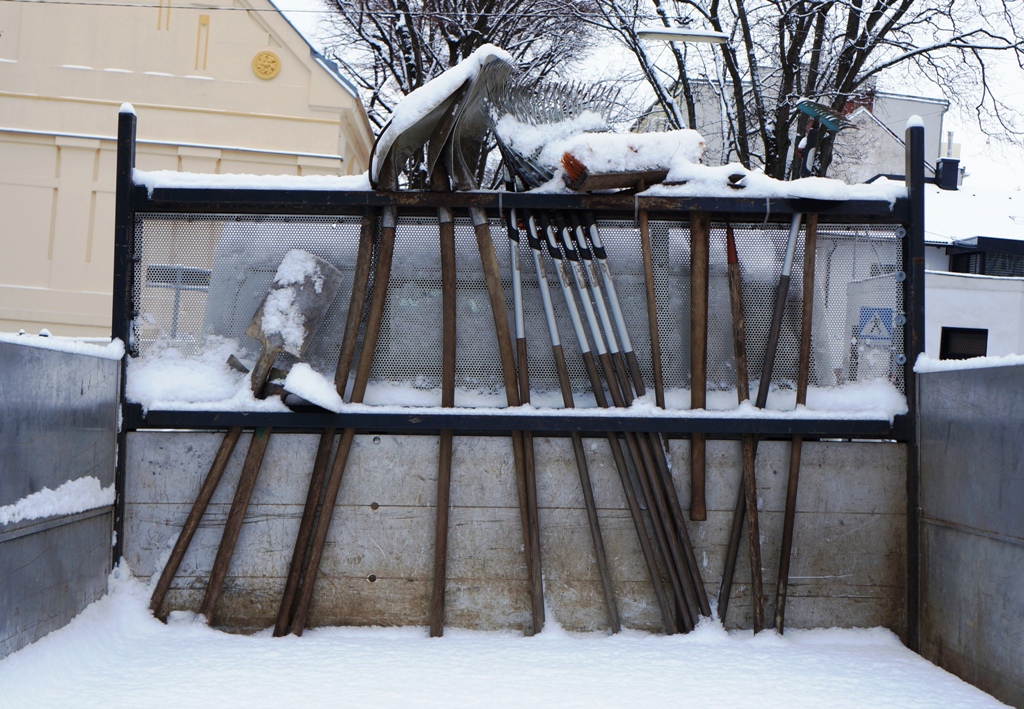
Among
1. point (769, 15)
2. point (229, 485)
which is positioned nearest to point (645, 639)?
point (229, 485)

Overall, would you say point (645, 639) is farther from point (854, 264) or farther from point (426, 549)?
point (854, 264)

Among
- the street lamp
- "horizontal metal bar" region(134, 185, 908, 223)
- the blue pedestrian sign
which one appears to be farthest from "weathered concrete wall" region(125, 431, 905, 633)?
the street lamp

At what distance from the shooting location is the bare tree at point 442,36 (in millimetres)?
20906

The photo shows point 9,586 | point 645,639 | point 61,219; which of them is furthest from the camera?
point 61,219

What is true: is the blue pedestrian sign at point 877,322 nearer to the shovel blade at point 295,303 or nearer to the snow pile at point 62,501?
the shovel blade at point 295,303

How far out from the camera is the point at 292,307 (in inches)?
176

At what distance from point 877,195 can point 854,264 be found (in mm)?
329

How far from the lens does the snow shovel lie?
173 inches

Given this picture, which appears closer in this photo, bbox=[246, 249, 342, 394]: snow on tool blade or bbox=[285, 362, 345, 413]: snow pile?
bbox=[285, 362, 345, 413]: snow pile

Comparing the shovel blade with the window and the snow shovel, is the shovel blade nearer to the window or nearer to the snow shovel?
the snow shovel

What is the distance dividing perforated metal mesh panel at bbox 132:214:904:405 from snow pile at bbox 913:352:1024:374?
14 centimetres

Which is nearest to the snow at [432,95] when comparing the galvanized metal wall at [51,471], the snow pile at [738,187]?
the snow pile at [738,187]

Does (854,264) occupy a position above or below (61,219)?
below

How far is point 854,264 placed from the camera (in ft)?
15.5
